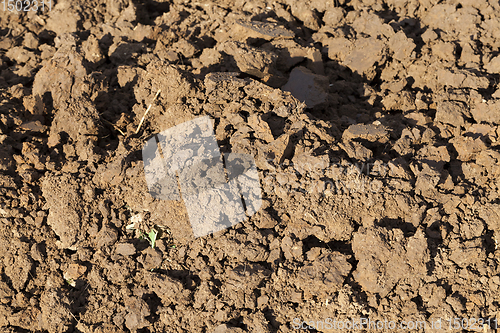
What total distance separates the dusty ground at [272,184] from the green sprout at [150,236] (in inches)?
2.0

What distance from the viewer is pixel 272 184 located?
3109mm

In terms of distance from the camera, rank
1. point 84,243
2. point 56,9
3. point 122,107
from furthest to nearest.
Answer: point 56,9 → point 122,107 → point 84,243

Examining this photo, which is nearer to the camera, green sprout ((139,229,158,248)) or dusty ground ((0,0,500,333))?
dusty ground ((0,0,500,333))

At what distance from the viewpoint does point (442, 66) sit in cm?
405

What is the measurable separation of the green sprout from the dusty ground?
0.16ft

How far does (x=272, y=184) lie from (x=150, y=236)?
1.08 metres

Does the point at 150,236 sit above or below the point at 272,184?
below

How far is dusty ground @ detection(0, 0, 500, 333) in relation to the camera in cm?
290

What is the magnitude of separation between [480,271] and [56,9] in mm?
5385

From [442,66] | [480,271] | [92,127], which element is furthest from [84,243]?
[442,66]

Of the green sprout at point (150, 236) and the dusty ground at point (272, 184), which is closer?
the dusty ground at point (272, 184)

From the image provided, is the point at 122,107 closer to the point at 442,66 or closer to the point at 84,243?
the point at 84,243

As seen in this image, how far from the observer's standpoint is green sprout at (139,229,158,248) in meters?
3.15

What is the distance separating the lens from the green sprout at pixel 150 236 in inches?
124
